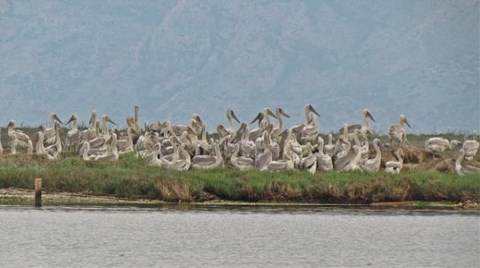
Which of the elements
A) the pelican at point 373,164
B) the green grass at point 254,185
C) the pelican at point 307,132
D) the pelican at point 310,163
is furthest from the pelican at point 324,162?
the pelican at point 307,132

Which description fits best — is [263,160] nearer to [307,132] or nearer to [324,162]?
[324,162]

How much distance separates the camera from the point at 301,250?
30.0 metres

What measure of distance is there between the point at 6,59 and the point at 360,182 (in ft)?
335

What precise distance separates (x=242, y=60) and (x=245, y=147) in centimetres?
8921

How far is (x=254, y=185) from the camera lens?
3669 cm

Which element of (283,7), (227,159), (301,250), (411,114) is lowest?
(301,250)

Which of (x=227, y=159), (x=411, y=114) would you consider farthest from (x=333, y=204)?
(x=411, y=114)

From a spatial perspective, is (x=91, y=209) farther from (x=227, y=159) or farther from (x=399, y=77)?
(x=399, y=77)

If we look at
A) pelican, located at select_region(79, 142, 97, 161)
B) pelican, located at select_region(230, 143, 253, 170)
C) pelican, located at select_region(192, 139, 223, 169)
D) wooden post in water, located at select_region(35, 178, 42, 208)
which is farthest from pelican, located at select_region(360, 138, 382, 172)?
wooden post in water, located at select_region(35, 178, 42, 208)

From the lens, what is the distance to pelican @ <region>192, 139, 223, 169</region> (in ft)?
130

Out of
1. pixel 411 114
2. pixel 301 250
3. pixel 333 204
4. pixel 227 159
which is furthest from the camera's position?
pixel 411 114

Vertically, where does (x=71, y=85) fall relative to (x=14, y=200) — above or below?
above

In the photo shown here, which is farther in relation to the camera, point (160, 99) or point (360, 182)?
point (160, 99)

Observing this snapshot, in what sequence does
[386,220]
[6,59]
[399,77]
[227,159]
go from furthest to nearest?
[6,59]
[399,77]
[227,159]
[386,220]
